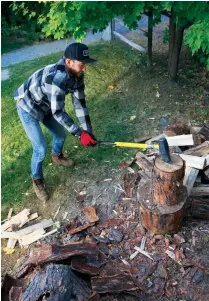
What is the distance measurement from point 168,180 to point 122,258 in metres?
1.24

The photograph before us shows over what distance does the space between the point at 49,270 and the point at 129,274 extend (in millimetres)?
1017

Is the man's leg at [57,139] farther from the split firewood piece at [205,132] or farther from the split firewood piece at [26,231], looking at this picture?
the split firewood piece at [205,132]

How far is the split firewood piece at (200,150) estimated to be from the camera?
5.16 m

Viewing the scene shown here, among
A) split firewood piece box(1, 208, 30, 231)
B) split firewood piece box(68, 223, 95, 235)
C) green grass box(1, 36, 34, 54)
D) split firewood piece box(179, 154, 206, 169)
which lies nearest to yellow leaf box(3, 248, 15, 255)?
split firewood piece box(1, 208, 30, 231)

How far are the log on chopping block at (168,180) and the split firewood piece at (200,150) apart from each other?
1049 mm

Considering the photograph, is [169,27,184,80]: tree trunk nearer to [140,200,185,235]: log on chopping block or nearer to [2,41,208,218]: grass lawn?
[2,41,208,218]: grass lawn

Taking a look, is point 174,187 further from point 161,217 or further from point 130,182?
point 130,182

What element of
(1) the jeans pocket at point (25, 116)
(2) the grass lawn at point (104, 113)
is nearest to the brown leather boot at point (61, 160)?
(2) the grass lawn at point (104, 113)

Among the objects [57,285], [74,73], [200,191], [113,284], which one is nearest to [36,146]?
[74,73]

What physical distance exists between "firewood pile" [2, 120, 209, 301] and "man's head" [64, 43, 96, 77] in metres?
1.81

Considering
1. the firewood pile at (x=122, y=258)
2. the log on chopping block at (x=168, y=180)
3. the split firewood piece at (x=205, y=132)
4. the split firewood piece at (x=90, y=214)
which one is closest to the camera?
the firewood pile at (x=122, y=258)

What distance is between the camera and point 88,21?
17.8ft

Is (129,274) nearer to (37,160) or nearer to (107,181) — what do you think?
(107,181)

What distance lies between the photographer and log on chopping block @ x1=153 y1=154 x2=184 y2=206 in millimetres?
4000
